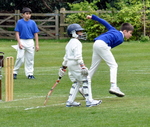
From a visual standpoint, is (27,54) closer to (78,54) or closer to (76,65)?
(76,65)

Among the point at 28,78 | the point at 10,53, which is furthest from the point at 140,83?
Result: the point at 10,53

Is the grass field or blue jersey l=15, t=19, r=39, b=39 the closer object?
the grass field

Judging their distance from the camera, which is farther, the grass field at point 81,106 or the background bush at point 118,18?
the background bush at point 118,18

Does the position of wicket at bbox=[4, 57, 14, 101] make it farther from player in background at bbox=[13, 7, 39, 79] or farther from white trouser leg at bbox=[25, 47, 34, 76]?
white trouser leg at bbox=[25, 47, 34, 76]

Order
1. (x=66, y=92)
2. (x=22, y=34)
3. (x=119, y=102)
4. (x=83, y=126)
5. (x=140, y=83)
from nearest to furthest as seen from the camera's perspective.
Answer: (x=83, y=126) → (x=119, y=102) → (x=66, y=92) → (x=140, y=83) → (x=22, y=34)

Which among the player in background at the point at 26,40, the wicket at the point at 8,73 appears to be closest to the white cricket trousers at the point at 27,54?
the player in background at the point at 26,40

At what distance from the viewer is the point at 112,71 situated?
440 inches

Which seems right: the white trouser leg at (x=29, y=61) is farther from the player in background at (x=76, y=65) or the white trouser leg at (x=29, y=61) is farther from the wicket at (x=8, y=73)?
the player in background at (x=76, y=65)

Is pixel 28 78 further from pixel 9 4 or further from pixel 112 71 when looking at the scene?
pixel 9 4

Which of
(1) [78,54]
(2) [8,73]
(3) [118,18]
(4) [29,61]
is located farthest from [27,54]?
(3) [118,18]

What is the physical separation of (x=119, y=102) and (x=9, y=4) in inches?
1211

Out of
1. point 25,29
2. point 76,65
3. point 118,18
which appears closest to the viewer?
point 76,65

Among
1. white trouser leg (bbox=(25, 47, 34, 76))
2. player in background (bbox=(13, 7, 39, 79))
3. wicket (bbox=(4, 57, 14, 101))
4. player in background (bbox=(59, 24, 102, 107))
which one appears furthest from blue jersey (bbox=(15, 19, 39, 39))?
player in background (bbox=(59, 24, 102, 107))

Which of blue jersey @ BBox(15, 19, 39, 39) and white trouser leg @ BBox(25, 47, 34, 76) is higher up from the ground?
blue jersey @ BBox(15, 19, 39, 39)
